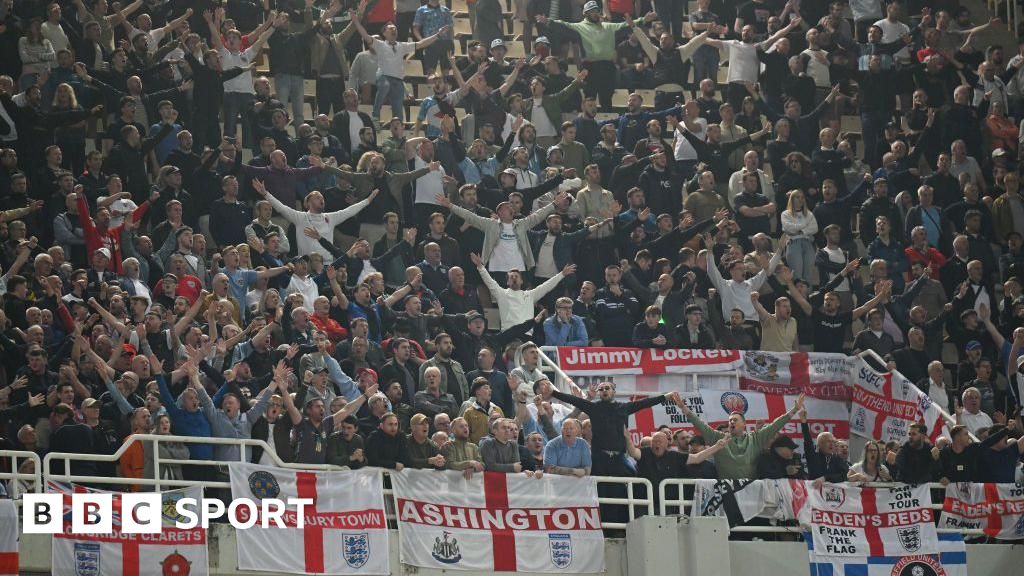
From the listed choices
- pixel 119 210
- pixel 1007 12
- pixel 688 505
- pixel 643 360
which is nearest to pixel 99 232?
pixel 119 210

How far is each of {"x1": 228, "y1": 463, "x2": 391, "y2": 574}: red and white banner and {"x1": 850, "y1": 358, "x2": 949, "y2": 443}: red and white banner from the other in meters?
7.24

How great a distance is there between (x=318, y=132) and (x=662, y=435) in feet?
24.5

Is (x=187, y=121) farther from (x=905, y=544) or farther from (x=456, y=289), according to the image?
(x=905, y=544)

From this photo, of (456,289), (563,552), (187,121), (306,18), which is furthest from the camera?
(306,18)

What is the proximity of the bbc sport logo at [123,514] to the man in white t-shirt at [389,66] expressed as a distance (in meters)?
9.75

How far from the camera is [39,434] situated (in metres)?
19.1

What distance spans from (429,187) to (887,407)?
647 centimetres

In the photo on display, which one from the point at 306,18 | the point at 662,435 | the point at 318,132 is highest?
the point at 306,18

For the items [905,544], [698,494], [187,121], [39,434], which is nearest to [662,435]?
[698,494]

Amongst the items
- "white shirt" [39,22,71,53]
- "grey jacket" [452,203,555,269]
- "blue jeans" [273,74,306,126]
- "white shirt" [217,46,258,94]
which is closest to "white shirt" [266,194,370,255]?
"grey jacket" [452,203,555,269]

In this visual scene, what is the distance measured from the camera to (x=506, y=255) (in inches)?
975

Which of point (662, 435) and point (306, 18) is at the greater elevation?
point (306, 18)

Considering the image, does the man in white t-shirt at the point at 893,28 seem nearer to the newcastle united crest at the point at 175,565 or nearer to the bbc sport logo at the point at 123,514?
the bbc sport logo at the point at 123,514

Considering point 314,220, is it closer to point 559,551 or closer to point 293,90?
point 293,90
